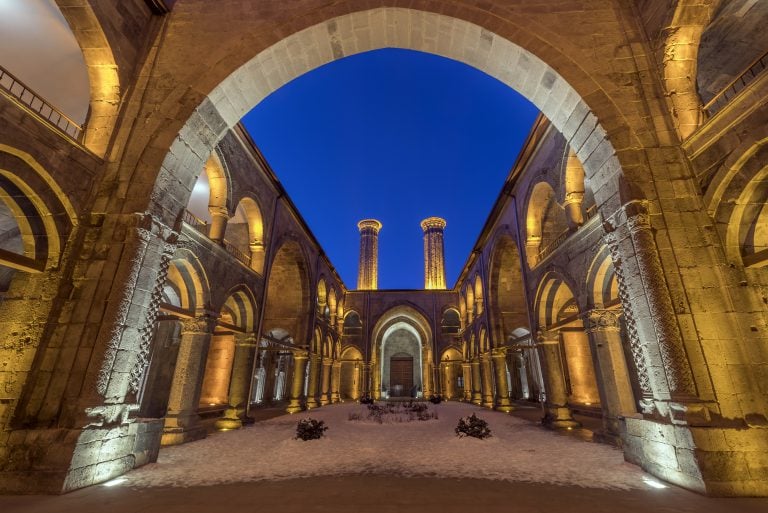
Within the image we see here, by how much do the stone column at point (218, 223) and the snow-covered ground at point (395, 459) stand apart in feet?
16.0

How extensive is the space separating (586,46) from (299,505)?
7725mm

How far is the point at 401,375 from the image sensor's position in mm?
28594

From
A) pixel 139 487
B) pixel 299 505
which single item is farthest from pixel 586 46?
pixel 139 487

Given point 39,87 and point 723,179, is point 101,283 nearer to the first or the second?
point 39,87

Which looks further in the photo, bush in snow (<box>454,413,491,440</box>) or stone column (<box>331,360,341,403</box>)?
stone column (<box>331,360,341,403</box>)

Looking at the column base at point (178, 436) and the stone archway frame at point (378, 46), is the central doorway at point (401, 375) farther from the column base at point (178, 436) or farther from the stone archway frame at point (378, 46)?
the stone archway frame at point (378, 46)

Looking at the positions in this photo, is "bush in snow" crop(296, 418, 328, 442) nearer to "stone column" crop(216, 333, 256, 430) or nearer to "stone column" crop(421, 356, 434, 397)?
"stone column" crop(216, 333, 256, 430)

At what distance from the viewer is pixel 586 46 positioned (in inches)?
217

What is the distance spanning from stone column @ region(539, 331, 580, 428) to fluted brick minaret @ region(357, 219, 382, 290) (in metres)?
22.5

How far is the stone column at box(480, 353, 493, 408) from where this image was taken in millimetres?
15688

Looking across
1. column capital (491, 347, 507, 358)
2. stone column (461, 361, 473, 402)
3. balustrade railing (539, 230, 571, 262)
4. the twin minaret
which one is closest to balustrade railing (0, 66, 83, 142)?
balustrade railing (539, 230, 571, 262)

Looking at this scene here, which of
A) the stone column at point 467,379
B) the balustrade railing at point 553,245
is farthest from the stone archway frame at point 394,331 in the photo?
the balustrade railing at point 553,245

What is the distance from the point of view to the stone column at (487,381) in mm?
15688

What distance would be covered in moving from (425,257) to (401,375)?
1188cm
